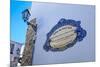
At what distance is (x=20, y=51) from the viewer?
5.51ft

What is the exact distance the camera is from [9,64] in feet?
5.36

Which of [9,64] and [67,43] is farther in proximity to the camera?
[67,43]

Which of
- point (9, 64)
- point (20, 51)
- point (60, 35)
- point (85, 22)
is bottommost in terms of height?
point (9, 64)

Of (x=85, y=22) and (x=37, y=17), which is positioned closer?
(x=37, y=17)

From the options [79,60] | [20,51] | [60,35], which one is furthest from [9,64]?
[79,60]

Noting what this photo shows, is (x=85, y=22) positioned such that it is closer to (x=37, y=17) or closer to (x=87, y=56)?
(x=87, y=56)

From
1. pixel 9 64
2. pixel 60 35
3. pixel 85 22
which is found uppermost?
pixel 85 22

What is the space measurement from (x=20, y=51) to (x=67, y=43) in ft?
1.49

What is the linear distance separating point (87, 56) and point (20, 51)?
67 centimetres

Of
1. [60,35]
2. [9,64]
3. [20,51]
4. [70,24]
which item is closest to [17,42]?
[20,51]
